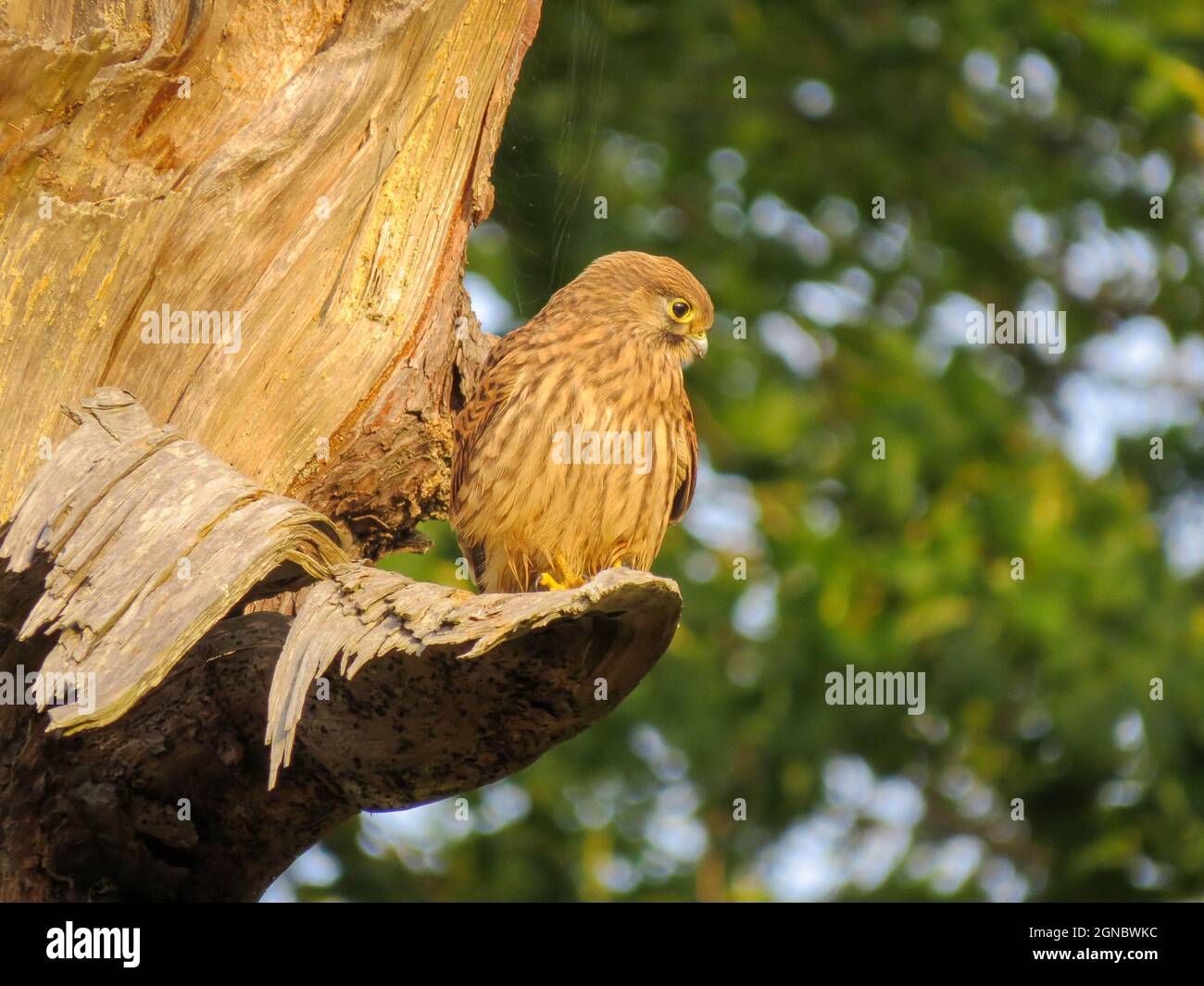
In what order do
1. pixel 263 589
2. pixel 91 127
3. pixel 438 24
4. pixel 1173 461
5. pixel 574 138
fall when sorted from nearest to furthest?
pixel 263 589, pixel 91 127, pixel 438 24, pixel 574 138, pixel 1173 461

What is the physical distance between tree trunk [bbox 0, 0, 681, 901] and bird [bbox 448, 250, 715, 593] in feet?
1.31

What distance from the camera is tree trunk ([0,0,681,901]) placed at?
128 inches

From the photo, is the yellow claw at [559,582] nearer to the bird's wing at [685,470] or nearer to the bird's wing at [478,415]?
A: the bird's wing at [478,415]

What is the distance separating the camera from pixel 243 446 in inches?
156

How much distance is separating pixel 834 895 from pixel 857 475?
2.69 m

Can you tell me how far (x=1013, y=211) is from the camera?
10625 millimetres

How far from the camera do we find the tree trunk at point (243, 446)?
324cm

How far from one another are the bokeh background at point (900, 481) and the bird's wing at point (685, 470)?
3224mm

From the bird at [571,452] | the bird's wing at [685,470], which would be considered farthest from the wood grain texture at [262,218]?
the bird's wing at [685,470]

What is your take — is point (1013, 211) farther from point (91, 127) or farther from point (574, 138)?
point (91, 127)

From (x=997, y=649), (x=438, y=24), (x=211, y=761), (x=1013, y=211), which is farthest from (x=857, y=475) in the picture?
(x=211, y=761)

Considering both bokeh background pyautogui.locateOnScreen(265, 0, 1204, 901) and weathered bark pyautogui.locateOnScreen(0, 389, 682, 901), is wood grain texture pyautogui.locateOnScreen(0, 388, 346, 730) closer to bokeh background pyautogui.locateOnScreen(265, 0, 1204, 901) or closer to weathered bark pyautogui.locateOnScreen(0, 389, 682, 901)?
weathered bark pyautogui.locateOnScreen(0, 389, 682, 901)

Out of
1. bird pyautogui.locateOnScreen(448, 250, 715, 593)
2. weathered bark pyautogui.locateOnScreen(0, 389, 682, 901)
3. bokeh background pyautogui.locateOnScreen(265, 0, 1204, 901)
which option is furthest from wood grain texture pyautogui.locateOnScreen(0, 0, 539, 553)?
bokeh background pyautogui.locateOnScreen(265, 0, 1204, 901)

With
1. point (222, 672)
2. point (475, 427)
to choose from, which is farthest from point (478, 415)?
point (222, 672)
